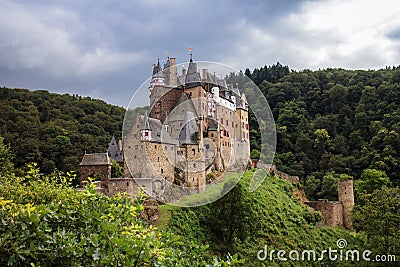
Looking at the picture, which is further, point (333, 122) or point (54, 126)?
point (333, 122)

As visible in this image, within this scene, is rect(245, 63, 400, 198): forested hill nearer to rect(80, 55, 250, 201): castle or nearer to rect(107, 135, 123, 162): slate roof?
rect(80, 55, 250, 201): castle

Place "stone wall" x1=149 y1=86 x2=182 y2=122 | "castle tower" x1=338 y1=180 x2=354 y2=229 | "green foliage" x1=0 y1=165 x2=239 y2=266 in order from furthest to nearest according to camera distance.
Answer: "castle tower" x1=338 y1=180 x2=354 y2=229 → "stone wall" x1=149 y1=86 x2=182 y2=122 → "green foliage" x1=0 y1=165 x2=239 y2=266

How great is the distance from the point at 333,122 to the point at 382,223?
41.8 metres

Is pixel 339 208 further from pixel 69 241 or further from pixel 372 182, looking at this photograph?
pixel 69 241

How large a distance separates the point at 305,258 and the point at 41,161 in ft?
88.2

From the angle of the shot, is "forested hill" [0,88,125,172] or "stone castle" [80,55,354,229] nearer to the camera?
"stone castle" [80,55,354,229]

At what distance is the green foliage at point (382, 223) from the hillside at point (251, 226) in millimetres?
2945

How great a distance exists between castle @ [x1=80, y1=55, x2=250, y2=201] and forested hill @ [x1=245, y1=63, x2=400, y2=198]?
1429cm

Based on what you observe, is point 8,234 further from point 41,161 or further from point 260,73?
point 260,73

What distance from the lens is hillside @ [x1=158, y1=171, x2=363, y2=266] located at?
82.8ft

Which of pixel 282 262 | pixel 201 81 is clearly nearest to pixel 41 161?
pixel 201 81

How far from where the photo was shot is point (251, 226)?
26969mm

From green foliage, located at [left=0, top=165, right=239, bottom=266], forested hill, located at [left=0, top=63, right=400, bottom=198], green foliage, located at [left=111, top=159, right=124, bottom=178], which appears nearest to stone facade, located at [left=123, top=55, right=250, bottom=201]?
green foliage, located at [left=111, top=159, right=124, bottom=178]

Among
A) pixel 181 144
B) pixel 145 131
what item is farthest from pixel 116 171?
pixel 181 144
